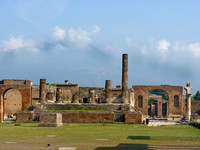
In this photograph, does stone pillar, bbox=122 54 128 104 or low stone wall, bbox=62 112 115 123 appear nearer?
low stone wall, bbox=62 112 115 123

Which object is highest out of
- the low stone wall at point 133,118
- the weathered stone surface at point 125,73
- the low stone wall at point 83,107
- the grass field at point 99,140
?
the weathered stone surface at point 125,73

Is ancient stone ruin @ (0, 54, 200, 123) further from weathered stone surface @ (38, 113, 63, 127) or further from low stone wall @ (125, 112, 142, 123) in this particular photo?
weathered stone surface @ (38, 113, 63, 127)

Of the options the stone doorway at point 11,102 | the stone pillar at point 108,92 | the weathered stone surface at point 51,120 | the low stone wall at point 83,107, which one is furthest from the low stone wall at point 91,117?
the stone doorway at point 11,102

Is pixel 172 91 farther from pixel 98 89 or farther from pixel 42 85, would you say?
pixel 42 85

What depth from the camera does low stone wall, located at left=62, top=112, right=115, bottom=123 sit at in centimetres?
3400

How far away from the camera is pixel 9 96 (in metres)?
54.7

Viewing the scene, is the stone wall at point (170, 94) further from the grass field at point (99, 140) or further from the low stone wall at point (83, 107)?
the grass field at point (99, 140)

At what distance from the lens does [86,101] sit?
52.9 metres

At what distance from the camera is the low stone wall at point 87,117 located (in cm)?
3400

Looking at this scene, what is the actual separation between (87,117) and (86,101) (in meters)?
18.6

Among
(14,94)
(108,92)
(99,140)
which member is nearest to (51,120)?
(99,140)

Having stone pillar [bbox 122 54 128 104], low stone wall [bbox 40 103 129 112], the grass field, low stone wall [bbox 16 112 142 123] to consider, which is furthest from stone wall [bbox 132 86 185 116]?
the grass field

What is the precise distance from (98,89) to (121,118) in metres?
18.3

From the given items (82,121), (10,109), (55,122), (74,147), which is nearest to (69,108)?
(82,121)
